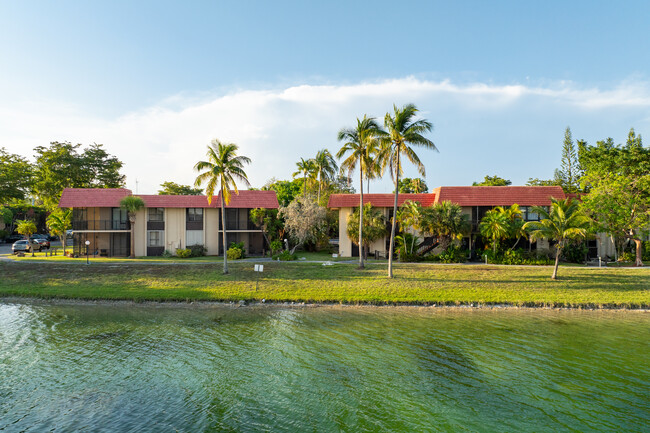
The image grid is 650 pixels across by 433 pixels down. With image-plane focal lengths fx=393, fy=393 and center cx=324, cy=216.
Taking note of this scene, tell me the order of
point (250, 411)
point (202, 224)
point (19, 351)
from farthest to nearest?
point (202, 224) → point (19, 351) → point (250, 411)

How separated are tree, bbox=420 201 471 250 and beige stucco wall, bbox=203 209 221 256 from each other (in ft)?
72.4

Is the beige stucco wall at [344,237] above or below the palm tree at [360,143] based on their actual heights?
below

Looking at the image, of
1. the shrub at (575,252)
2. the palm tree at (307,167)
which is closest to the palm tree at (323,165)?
the palm tree at (307,167)

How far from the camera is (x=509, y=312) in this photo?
952 inches

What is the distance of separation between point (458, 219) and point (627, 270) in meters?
13.6

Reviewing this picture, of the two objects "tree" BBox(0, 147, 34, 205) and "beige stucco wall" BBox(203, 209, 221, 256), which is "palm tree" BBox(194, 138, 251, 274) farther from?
"tree" BBox(0, 147, 34, 205)

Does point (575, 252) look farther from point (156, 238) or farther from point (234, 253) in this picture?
point (156, 238)

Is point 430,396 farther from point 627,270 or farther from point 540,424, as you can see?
point 627,270

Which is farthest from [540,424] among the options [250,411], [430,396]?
[250,411]

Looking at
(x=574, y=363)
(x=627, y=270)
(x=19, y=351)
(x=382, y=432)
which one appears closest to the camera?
(x=382, y=432)

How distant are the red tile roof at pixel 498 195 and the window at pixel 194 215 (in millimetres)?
25472

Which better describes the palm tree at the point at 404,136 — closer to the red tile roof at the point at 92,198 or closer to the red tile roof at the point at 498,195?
the red tile roof at the point at 498,195

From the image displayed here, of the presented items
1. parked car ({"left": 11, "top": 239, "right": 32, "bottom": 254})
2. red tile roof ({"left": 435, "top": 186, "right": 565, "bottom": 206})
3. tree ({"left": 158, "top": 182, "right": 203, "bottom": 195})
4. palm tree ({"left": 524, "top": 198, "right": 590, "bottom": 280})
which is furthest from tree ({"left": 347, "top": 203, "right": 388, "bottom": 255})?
tree ({"left": 158, "top": 182, "right": 203, "bottom": 195})

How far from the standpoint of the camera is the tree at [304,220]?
4372cm
